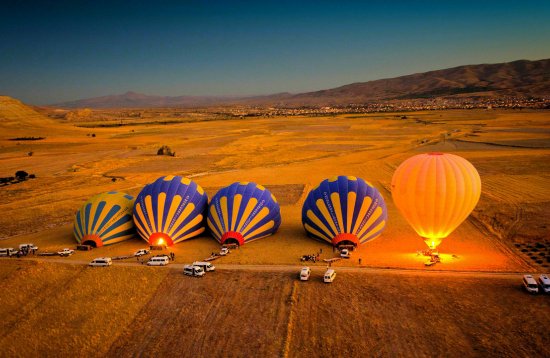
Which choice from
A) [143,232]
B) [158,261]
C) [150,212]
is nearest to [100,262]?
[158,261]

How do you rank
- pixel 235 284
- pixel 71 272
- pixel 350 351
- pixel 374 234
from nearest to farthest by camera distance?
pixel 350 351 → pixel 235 284 → pixel 71 272 → pixel 374 234

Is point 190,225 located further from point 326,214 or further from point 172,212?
point 326,214

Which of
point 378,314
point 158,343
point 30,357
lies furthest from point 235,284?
point 30,357

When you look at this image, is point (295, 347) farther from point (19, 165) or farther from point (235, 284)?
point (19, 165)

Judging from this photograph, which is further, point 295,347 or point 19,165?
point 19,165

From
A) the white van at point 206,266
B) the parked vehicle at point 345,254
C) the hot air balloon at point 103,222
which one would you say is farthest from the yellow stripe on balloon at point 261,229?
the hot air balloon at point 103,222

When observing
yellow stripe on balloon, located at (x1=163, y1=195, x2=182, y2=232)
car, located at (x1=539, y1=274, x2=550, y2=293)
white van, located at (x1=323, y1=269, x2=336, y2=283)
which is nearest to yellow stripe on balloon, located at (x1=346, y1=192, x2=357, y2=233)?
white van, located at (x1=323, y1=269, x2=336, y2=283)
